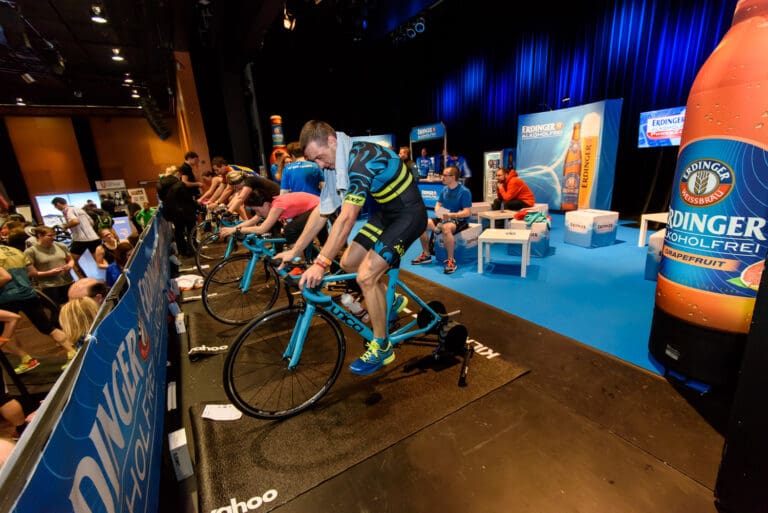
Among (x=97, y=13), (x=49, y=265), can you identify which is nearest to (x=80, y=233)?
(x=49, y=265)

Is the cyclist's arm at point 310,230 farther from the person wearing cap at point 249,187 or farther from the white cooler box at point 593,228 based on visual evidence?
the white cooler box at point 593,228

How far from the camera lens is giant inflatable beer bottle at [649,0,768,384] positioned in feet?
6.64

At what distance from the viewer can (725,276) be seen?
222cm

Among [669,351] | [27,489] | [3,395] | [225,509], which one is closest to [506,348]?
[669,351]

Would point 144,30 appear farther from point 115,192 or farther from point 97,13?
point 115,192

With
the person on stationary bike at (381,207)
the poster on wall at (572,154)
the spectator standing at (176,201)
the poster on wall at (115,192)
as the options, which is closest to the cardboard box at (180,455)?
the person on stationary bike at (381,207)

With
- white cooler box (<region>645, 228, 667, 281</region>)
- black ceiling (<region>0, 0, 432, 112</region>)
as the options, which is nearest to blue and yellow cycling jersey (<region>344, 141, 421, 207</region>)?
white cooler box (<region>645, 228, 667, 281</region>)

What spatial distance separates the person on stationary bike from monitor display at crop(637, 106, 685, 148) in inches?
314

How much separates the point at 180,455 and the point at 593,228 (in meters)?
6.62

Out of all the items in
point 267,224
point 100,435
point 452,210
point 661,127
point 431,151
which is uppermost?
point 431,151

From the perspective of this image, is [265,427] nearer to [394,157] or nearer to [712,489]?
[394,157]

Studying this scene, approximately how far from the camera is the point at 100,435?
3.93 feet

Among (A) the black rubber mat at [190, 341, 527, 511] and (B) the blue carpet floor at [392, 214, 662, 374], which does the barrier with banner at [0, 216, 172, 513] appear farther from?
(B) the blue carpet floor at [392, 214, 662, 374]

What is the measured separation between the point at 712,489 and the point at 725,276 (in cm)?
128
